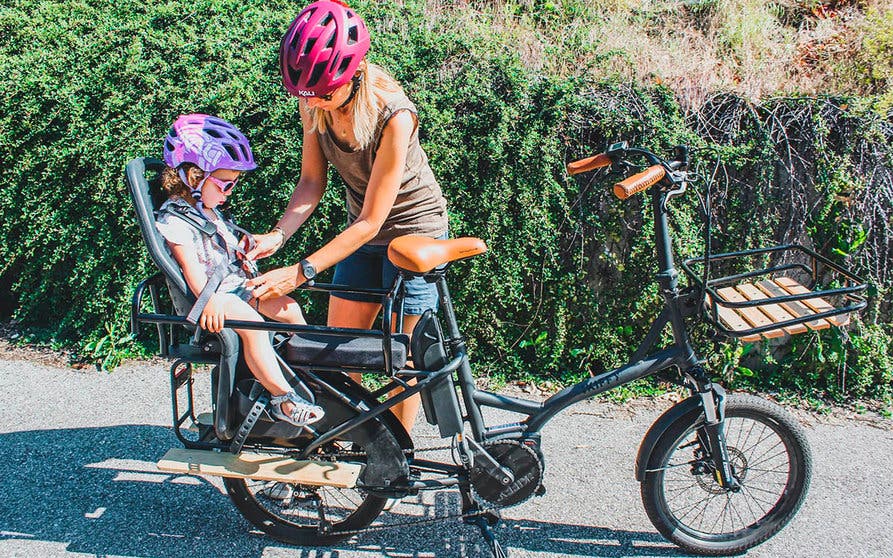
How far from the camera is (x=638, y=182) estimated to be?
254cm

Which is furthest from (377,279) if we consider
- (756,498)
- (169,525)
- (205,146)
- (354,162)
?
(756,498)

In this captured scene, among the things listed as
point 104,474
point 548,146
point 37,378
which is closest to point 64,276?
point 37,378

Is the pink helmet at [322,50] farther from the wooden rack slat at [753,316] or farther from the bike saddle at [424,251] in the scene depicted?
the wooden rack slat at [753,316]

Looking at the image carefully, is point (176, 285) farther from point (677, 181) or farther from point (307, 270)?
point (677, 181)

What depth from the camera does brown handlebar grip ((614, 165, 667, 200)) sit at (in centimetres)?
253

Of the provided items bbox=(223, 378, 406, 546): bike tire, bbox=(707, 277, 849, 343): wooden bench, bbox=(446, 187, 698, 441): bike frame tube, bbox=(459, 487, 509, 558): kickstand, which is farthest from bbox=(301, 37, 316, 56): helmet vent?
bbox=(459, 487, 509, 558): kickstand

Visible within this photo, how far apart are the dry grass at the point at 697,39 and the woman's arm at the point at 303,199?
2083 mm

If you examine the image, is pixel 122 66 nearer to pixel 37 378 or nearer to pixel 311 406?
pixel 37 378

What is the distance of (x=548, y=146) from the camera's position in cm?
413

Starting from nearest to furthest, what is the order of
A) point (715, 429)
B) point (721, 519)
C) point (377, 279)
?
1. point (715, 429)
2. point (377, 279)
3. point (721, 519)

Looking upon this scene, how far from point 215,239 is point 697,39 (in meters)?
4.33

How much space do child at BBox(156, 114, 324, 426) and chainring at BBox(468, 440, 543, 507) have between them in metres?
0.68

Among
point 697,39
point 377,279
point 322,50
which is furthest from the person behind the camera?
point 697,39

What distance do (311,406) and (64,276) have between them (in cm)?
289
